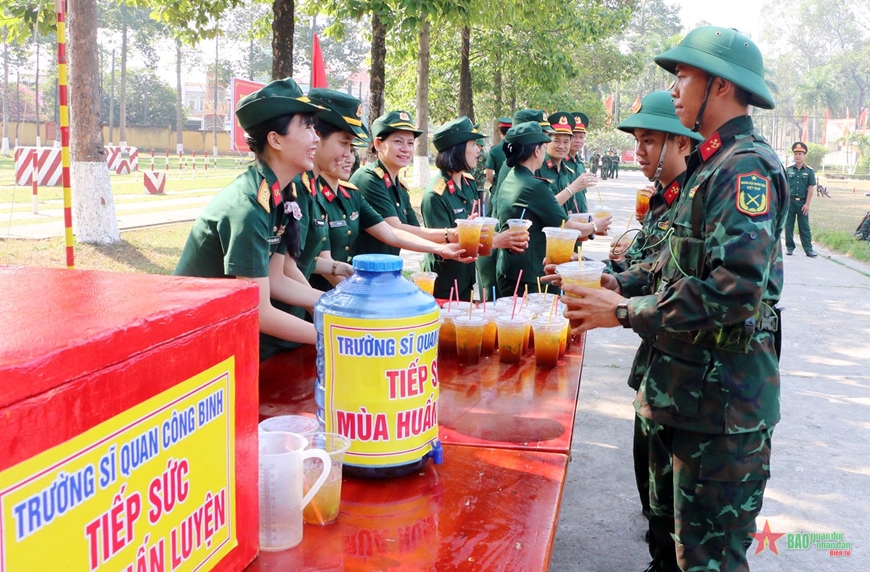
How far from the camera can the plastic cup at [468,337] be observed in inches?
109

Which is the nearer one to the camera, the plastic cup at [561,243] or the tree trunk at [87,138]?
the plastic cup at [561,243]

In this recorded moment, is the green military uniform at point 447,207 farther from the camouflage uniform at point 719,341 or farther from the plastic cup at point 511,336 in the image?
the camouflage uniform at point 719,341

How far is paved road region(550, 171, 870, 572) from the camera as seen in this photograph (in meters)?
3.33

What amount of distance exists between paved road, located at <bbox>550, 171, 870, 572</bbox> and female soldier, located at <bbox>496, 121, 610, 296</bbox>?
106cm

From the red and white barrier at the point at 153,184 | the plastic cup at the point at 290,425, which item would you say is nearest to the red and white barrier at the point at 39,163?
the red and white barrier at the point at 153,184

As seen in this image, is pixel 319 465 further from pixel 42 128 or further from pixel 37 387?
pixel 42 128

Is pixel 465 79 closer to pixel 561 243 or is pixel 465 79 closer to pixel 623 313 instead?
pixel 561 243

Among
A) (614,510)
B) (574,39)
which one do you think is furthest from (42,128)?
(614,510)

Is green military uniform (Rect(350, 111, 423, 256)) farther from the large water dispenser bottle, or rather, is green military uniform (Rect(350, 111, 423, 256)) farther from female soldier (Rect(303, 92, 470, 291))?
the large water dispenser bottle

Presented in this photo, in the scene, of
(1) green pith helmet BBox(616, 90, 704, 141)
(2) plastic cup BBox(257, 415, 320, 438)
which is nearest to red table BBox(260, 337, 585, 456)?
(2) plastic cup BBox(257, 415, 320, 438)

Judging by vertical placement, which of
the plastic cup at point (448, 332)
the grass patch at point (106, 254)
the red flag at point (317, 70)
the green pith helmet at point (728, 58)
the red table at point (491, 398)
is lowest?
the grass patch at point (106, 254)

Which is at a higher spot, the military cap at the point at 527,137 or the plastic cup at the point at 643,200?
the military cap at the point at 527,137

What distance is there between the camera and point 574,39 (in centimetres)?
1791

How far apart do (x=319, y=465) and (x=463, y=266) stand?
4.07 meters
